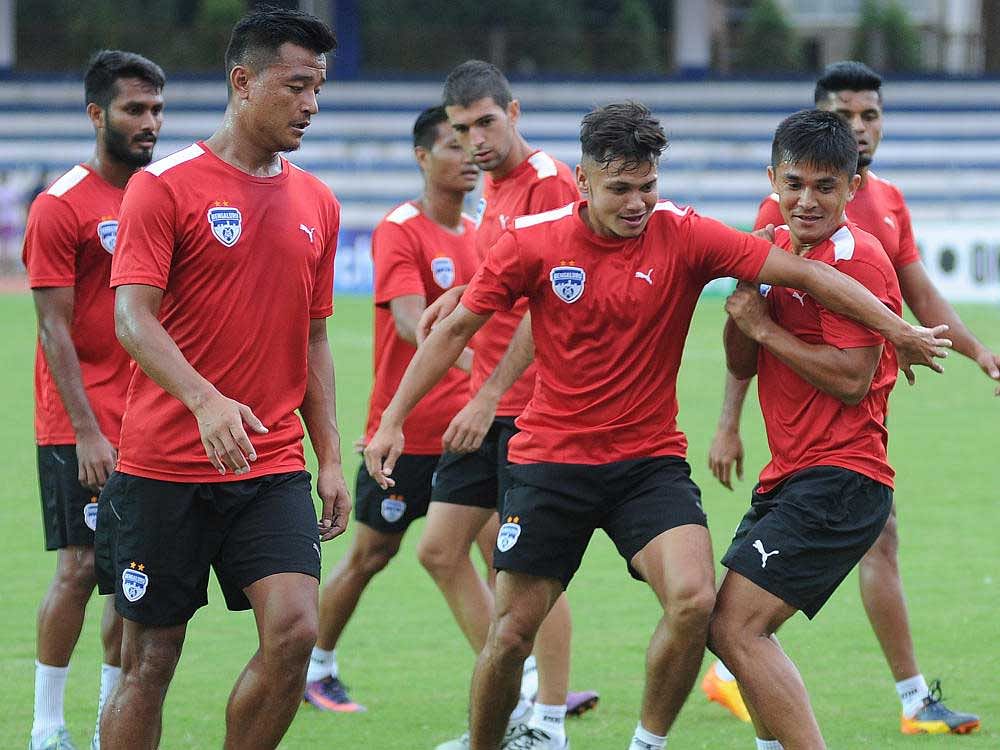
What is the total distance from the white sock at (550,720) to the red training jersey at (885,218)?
201 cm

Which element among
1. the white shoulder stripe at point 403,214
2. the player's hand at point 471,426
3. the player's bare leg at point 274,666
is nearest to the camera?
the player's bare leg at point 274,666

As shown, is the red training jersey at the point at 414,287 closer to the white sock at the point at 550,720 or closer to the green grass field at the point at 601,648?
the green grass field at the point at 601,648

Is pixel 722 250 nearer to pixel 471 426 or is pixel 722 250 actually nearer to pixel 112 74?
pixel 471 426

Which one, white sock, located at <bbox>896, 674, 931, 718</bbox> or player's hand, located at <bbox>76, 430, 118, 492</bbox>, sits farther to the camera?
white sock, located at <bbox>896, 674, 931, 718</bbox>

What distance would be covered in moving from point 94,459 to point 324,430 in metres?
0.95

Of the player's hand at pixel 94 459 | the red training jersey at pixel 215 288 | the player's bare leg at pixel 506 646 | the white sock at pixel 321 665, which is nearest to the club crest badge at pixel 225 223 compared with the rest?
the red training jersey at pixel 215 288

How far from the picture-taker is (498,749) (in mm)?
5301

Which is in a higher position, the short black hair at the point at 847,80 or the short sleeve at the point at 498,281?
the short black hair at the point at 847,80

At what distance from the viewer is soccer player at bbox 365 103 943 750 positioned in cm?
503

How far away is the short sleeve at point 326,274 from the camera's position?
498cm

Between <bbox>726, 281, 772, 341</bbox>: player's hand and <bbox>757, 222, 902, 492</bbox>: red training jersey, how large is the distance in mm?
146

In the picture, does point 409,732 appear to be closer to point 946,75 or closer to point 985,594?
point 985,594

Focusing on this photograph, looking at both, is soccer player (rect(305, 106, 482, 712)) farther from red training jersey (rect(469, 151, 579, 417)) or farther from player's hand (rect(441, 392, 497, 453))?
player's hand (rect(441, 392, 497, 453))

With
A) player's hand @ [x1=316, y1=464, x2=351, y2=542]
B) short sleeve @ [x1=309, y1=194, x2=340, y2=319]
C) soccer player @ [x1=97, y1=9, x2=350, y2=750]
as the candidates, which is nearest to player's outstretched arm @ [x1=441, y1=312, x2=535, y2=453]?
player's hand @ [x1=316, y1=464, x2=351, y2=542]
